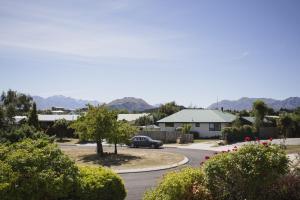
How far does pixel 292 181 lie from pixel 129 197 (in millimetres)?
9805

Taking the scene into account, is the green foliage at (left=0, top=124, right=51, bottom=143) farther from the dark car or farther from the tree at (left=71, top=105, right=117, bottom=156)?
the dark car

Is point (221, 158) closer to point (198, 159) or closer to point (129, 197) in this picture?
point (129, 197)

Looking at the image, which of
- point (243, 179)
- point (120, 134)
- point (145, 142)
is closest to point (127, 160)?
point (120, 134)

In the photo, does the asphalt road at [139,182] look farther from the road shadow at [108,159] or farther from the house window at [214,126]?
the house window at [214,126]

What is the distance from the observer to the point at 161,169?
32.1 metres

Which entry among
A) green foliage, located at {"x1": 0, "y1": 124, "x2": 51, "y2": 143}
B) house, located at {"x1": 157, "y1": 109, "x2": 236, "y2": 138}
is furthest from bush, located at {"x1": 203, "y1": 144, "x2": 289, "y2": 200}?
house, located at {"x1": 157, "y1": 109, "x2": 236, "y2": 138}

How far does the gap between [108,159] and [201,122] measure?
32503 millimetres

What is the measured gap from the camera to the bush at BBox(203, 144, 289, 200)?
11711mm

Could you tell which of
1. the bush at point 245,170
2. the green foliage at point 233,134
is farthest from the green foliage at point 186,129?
the bush at point 245,170

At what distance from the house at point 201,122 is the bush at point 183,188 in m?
55.8

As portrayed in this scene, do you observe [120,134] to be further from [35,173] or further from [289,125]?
[289,125]

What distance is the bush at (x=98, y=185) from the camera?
42.5 ft

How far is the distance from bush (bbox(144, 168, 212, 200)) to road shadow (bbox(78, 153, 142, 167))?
22621 millimetres

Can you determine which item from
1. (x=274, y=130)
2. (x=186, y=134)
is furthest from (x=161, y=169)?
(x=274, y=130)
